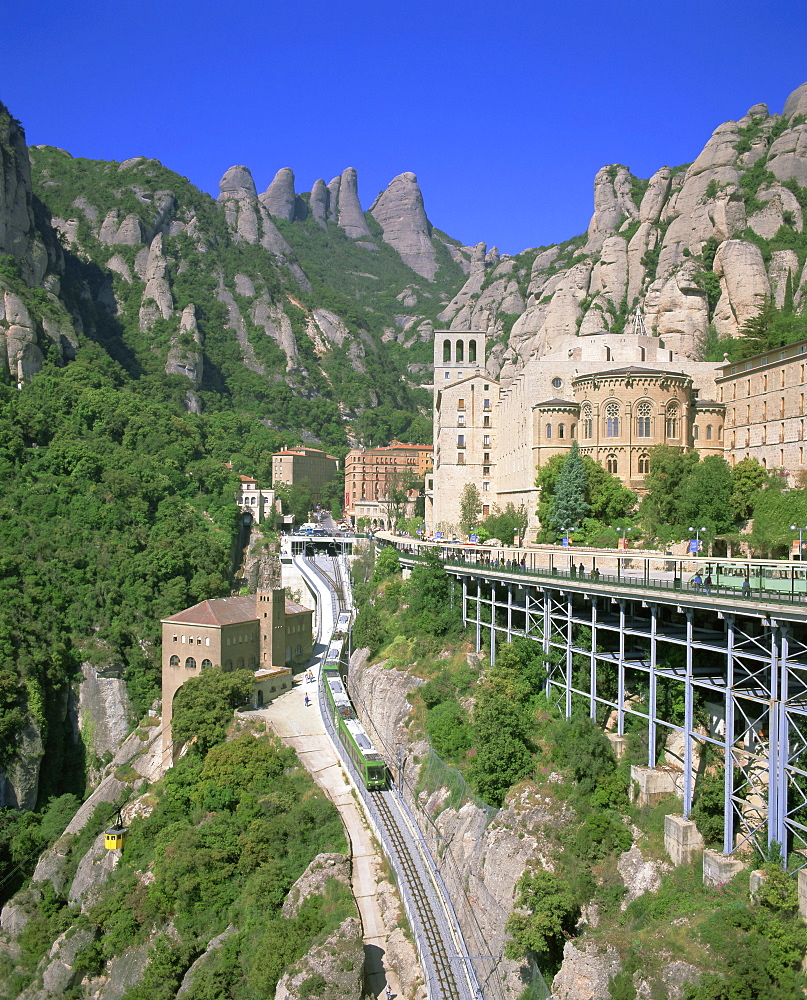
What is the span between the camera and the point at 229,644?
2323 inches

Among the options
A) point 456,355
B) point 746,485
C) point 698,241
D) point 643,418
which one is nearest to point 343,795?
point 746,485

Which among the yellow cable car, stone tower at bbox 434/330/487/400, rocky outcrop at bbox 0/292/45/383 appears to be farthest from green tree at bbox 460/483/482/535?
rocky outcrop at bbox 0/292/45/383

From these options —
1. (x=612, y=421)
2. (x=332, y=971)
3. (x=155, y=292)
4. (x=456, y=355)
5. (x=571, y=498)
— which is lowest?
(x=332, y=971)

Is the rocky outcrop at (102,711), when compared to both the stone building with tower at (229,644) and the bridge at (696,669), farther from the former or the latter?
the bridge at (696,669)

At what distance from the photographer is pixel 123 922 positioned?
40.6 m

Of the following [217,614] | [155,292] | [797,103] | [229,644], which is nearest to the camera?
[229,644]

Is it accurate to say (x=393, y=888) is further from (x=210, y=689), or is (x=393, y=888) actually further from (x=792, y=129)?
(x=792, y=129)

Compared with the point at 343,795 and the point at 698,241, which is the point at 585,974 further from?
the point at 698,241

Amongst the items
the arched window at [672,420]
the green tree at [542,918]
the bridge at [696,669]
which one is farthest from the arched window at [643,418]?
the green tree at [542,918]

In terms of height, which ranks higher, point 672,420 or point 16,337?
point 16,337

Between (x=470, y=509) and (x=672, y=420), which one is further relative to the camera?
(x=470, y=509)

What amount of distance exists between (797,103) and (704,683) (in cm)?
10821

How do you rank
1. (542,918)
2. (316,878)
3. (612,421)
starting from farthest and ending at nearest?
(612,421), (316,878), (542,918)

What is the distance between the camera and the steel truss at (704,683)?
24547 millimetres
